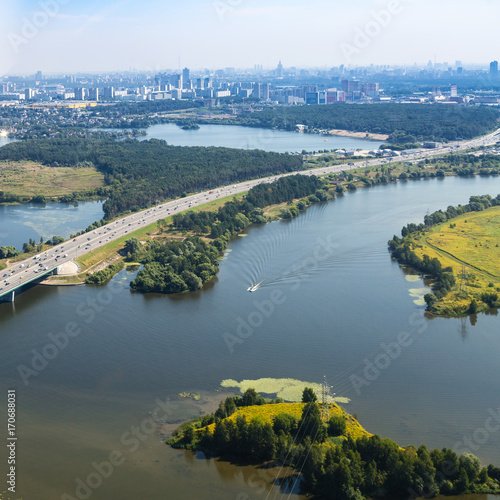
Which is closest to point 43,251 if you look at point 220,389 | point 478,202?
point 220,389

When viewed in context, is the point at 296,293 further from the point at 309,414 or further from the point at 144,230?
the point at 144,230

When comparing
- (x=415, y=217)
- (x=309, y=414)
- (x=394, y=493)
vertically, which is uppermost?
(x=415, y=217)

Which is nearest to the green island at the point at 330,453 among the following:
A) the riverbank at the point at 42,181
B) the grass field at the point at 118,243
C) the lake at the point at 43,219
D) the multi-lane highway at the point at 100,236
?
the multi-lane highway at the point at 100,236

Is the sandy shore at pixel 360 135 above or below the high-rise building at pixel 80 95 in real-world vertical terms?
below

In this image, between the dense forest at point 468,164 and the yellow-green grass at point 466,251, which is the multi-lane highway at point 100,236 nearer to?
the dense forest at point 468,164

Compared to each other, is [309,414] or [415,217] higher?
[415,217]
